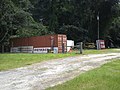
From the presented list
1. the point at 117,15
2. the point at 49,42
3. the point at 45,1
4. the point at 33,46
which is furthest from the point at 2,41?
the point at 117,15

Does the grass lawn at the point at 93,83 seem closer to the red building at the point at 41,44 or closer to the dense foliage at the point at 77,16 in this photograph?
the red building at the point at 41,44

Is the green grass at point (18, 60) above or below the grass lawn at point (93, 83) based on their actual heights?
above

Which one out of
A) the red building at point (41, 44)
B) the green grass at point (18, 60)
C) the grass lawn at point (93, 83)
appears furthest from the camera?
the red building at point (41, 44)

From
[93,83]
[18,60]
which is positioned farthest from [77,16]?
[93,83]

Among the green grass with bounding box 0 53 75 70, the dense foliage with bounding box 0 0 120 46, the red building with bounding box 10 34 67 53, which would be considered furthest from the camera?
the dense foliage with bounding box 0 0 120 46

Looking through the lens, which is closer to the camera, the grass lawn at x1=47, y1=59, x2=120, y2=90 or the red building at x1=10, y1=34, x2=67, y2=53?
the grass lawn at x1=47, y1=59, x2=120, y2=90

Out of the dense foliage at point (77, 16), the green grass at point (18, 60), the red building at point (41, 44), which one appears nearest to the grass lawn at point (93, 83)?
the green grass at point (18, 60)

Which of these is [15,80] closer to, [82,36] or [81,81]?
[81,81]

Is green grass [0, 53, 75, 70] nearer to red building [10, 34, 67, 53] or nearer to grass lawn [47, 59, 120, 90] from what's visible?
grass lawn [47, 59, 120, 90]

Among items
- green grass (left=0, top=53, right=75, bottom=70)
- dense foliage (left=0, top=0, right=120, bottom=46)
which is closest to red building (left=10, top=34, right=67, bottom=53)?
green grass (left=0, top=53, right=75, bottom=70)

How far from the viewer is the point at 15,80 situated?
1316 centimetres

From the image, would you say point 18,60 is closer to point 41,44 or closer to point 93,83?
point 93,83

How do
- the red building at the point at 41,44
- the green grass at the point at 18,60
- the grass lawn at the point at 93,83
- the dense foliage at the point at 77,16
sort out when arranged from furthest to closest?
the dense foliage at the point at 77,16 < the red building at the point at 41,44 < the green grass at the point at 18,60 < the grass lawn at the point at 93,83

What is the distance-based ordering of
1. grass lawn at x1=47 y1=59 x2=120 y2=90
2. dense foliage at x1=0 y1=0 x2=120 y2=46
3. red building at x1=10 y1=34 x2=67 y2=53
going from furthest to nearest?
1. dense foliage at x1=0 y1=0 x2=120 y2=46
2. red building at x1=10 y1=34 x2=67 y2=53
3. grass lawn at x1=47 y1=59 x2=120 y2=90
